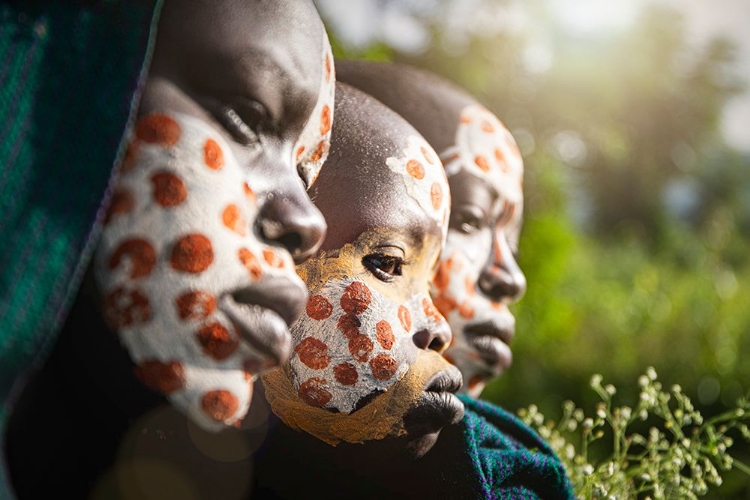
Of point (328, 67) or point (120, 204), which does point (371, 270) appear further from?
point (120, 204)

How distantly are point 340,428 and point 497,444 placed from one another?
38cm

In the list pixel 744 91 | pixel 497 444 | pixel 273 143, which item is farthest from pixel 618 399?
pixel 744 91

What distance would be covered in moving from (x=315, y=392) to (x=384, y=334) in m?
0.13

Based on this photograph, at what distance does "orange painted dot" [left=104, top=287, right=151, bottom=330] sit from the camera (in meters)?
0.81

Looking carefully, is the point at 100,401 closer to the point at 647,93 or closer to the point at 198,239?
the point at 198,239

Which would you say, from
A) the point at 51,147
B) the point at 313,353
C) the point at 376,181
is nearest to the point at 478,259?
the point at 376,181

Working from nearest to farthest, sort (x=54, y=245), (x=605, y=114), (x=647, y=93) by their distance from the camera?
1. (x=54, y=245)
2. (x=605, y=114)
3. (x=647, y=93)

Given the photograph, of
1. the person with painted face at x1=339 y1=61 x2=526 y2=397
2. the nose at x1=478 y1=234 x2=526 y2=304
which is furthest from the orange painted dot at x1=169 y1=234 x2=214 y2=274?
the nose at x1=478 y1=234 x2=526 y2=304

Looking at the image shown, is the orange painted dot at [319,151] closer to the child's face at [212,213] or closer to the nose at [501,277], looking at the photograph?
the child's face at [212,213]

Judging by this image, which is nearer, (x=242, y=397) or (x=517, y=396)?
(x=242, y=397)

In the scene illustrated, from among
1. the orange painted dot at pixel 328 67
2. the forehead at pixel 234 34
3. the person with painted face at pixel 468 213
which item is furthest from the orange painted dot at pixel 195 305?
the person with painted face at pixel 468 213

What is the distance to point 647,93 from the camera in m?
15.5

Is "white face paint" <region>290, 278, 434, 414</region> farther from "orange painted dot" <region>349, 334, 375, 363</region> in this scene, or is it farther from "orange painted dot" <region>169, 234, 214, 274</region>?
"orange painted dot" <region>169, 234, 214, 274</region>

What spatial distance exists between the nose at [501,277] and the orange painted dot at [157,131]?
931mm
